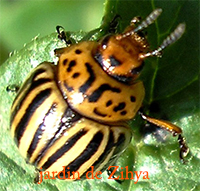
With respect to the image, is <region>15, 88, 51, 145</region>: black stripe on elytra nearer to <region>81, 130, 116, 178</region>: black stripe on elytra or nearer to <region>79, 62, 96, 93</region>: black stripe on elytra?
<region>79, 62, 96, 93</region>: black stripe on elytra

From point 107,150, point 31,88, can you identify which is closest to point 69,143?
point 107,150

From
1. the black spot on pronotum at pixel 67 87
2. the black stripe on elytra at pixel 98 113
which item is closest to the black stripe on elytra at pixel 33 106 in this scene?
the black spot on pronotum at pixel 67 87

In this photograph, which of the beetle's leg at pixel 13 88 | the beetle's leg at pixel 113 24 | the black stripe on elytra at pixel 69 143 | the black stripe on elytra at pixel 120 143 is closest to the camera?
the black stripe on elytra at pixel 69 143

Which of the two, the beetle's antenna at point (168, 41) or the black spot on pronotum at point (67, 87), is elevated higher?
the black spot on pronotum at point (67, 87)

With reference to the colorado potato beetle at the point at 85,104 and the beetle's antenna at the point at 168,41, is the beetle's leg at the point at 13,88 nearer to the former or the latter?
the colorado potato beetle at the point at 85,104

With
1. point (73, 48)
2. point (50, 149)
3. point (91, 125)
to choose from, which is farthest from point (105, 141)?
point (73, 48)

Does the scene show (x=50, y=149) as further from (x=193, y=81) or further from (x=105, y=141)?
(x=193, y=81)

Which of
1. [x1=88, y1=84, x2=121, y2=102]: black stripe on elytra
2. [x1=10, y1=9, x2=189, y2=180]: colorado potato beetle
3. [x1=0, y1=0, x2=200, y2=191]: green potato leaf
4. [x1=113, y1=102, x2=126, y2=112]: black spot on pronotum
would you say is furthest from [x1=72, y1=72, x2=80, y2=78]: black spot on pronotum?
[x1=0, y1=0, x2=200, y2=191]: green potato leaf

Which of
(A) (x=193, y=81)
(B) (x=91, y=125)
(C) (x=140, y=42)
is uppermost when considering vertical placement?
(C) (x=140, y=42)
